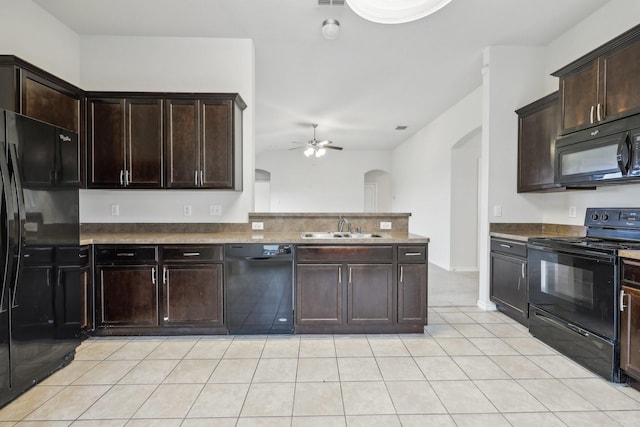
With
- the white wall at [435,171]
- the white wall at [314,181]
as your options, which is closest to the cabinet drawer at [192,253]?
the white wall at [435,171]

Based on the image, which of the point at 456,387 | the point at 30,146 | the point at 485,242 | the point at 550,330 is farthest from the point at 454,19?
the point at 30,146

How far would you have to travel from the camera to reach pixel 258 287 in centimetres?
286

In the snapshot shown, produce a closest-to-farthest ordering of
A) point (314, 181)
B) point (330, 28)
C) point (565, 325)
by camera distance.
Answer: point (565, 325) → point (330, 28) → point (314, 181)

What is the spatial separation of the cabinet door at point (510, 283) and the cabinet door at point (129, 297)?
11.4 ft

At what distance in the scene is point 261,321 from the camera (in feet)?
Answer: 9.45

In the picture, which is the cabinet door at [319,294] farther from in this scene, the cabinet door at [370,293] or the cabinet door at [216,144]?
the cabinet door at [216,144]

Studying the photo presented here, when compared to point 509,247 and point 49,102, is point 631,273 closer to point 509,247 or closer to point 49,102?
point 509,247

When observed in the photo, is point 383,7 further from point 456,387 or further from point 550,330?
point 550,330

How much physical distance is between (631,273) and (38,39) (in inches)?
201

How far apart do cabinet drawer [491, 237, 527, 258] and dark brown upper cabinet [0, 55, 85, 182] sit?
14.1 feet

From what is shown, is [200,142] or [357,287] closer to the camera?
[357,287]

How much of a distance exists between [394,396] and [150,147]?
3.01 meters

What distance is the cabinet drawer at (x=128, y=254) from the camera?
9.21 ft

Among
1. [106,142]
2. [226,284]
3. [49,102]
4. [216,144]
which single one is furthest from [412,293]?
[49,102]
